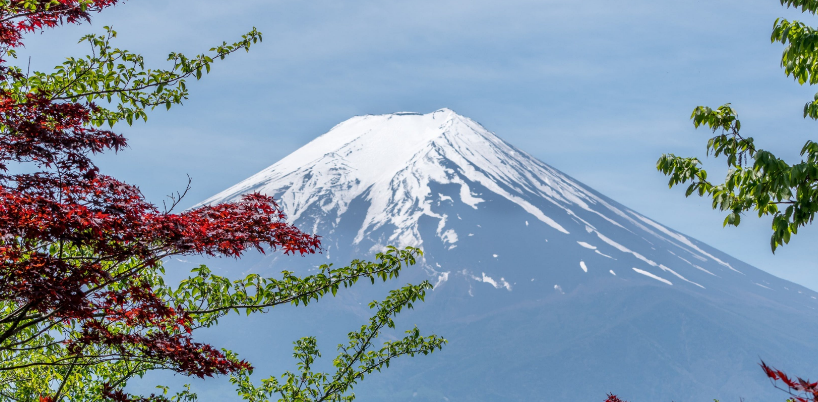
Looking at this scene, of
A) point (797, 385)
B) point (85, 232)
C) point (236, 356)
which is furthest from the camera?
point (236, 356)

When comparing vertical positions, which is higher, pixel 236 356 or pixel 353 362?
pixel 236 356

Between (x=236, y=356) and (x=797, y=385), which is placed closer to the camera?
(x=797, y=385)

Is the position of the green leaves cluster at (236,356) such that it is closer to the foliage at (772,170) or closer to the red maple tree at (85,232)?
the red maple tree at (85,232)

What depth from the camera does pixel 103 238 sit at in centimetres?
450

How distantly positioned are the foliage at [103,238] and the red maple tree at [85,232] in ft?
0.04

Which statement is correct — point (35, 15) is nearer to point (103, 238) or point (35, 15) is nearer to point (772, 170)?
point (103, 238)

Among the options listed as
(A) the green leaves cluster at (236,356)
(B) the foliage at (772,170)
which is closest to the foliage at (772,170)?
(B) the foliage at (772,170)

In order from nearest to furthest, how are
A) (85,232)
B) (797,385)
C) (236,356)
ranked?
1. (797,385)
2. (85,232)
3. (236,356)

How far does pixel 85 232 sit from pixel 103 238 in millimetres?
134

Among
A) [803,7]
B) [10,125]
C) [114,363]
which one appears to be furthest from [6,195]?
[803,7]

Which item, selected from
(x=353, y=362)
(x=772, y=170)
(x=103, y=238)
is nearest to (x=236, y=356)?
(x=353, y=362)

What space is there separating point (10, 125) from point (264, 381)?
463 centimetres

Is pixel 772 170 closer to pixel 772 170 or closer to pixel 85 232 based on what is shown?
pixel 772 170

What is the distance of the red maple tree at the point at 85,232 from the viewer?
13.7 ft
